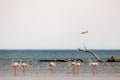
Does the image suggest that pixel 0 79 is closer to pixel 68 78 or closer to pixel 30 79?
pixel 30 79

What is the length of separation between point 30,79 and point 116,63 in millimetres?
26908

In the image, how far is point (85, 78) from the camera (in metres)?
20.1

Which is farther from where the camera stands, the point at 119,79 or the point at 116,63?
the point at 116,63

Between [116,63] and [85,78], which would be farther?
[116,63]

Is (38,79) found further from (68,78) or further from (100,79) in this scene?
(100,79)

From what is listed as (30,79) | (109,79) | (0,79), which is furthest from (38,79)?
(109,79)

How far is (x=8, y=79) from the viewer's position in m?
19.5

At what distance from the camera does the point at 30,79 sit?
767 inches

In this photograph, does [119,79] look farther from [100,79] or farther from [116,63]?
[116,63]

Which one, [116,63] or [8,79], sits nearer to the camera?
[8,79]

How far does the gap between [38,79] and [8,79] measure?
1316 millimetres

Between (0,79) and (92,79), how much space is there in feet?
13.2

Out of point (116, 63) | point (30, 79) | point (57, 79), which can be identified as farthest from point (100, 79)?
point (116, 63)

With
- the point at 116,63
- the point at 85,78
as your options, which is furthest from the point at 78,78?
the point at 116,63
